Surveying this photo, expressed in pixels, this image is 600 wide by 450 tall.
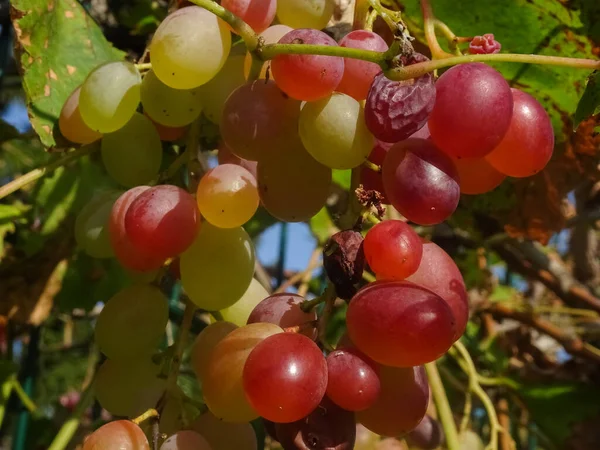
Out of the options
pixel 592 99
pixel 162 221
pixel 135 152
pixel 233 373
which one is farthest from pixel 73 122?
pixel 592 99

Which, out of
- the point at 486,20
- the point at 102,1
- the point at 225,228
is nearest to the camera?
the point at 225,228

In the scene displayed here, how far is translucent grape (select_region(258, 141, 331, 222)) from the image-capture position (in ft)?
1.57

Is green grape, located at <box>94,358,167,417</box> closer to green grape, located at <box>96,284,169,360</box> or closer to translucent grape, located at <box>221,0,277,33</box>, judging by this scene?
green grape, located at <box>96,284,169,360</box>

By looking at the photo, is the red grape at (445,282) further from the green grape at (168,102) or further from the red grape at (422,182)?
the green grape at (168,102)

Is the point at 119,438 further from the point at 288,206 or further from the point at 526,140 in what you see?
the point at 526,140

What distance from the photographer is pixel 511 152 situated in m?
0.44

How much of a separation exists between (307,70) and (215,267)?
0.17 m

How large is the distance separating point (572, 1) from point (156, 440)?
49 cm

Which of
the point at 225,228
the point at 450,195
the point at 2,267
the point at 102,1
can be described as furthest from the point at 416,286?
the point at 102,1

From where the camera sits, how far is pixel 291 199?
481 millimetres

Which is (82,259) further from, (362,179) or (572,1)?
(572,1)

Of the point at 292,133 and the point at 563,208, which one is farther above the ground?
the point at 292,133

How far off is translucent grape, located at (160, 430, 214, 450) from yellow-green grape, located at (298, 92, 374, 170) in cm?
20

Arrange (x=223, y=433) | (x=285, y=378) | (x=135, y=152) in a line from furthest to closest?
(x=135, y=152), (x=223, y=433), (x=285, y=378)
